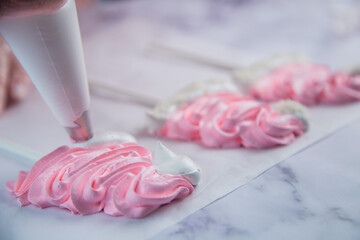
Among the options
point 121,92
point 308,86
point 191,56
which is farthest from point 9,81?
point 308,86

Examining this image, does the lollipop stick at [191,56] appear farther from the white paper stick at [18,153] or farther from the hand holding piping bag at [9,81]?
the white paper stick at [18,153]

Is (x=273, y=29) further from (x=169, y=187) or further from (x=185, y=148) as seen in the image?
(x=169, y=187)

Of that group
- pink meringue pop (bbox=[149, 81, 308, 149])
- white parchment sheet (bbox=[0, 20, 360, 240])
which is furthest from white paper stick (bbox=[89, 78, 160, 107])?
pink meringue pop (bbox=[149, 81, 308, 149])

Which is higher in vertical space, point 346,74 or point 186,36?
point 346,74

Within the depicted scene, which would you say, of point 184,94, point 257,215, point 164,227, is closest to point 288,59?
point 184,94

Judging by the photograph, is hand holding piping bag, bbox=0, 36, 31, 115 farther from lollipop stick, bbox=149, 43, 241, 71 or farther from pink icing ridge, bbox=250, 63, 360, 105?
pink icing ridge, bbox=250, 63, 360, 105
